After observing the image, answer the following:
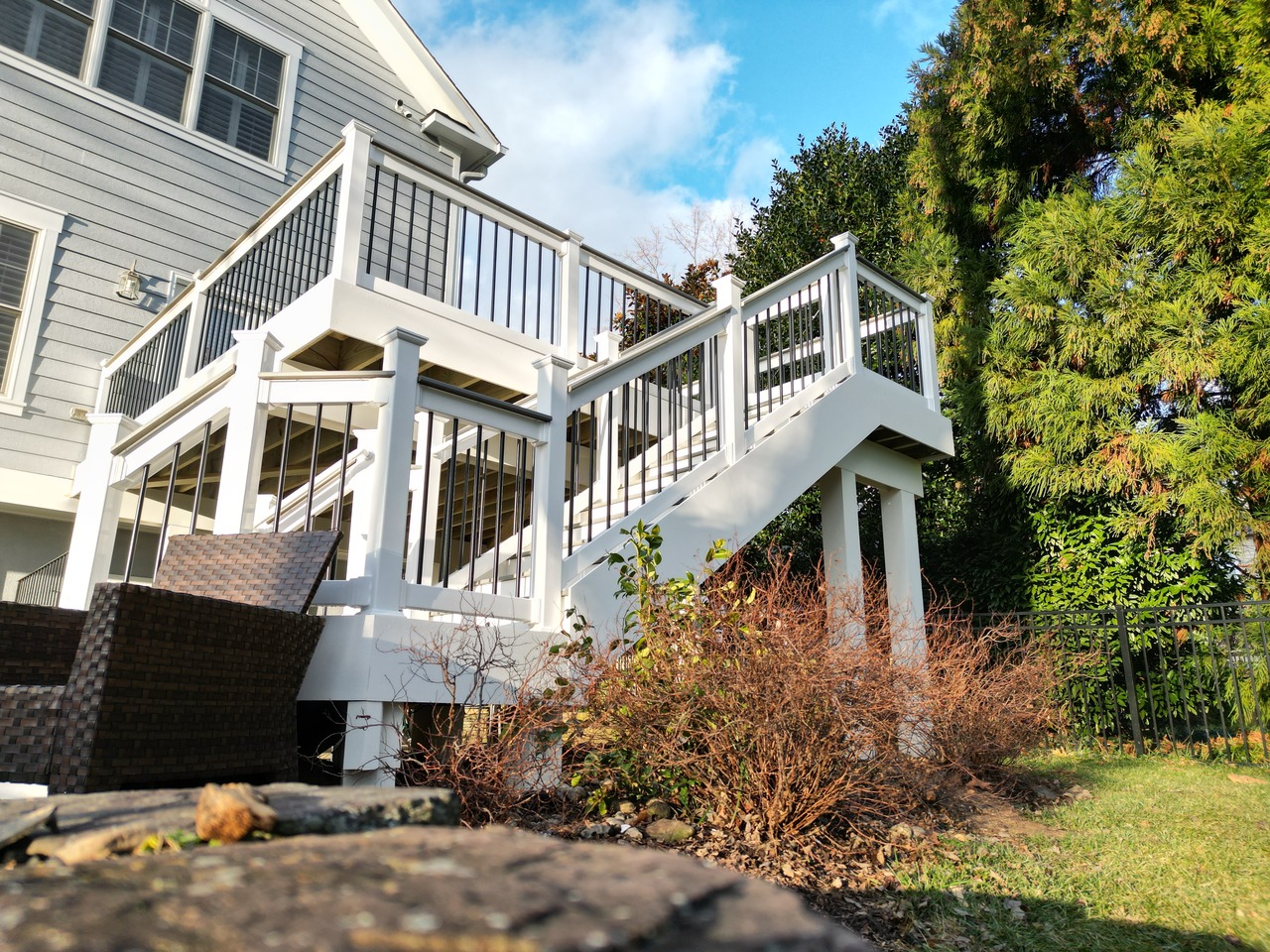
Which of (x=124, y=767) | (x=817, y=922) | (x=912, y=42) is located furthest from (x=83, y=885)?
(x=912, y=42)

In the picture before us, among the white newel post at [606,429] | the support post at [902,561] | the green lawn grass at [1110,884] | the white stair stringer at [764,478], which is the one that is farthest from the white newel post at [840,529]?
the green lawn grass at [1110,884]

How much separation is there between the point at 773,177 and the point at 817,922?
544 inches

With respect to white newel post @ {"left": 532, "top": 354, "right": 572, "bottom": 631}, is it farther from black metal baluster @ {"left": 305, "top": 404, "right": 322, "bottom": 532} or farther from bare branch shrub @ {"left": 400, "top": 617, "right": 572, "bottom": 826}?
black metal baluster @ {"left": 305, "top": 404, "right": 322, "bottom": 532}

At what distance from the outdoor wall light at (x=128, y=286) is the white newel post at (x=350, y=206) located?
3988mm

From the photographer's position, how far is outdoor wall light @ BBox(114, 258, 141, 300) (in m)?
8.00

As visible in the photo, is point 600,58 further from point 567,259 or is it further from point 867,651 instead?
point 867,651

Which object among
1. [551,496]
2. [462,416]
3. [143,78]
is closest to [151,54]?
[143,78]

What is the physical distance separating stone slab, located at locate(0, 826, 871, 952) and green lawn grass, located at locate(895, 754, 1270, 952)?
2093mm

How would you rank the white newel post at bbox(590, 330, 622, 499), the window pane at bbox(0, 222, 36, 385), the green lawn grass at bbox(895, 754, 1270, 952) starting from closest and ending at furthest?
the green lawn grass at bbox(895, 754, 1270, 952) < the white newel post at bbox(590, 330, 622, 499) < the window pane at bbox(0, 222, 36, 385)

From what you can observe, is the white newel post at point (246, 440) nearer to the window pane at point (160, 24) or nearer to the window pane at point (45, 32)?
the window pane at point (45, 32)

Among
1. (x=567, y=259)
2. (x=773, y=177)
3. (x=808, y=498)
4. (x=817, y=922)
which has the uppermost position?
(x=773, y=177)

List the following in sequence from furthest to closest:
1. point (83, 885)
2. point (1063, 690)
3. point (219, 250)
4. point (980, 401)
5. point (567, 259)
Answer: point (980, 401), point (219, 250), point (1063, 690), point (567, 259), point (83, 885)

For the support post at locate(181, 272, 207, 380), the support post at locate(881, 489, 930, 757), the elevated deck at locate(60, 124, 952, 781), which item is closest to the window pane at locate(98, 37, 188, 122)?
the elevated deck at locate(60, 124, 952, 781)

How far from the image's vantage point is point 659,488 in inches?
199
